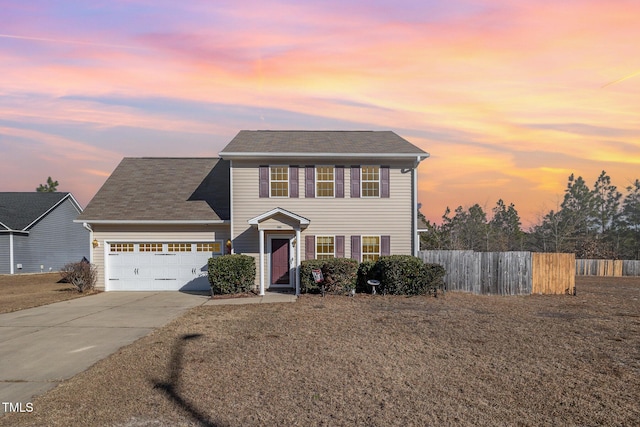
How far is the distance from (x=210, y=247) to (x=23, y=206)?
23454 millimetres

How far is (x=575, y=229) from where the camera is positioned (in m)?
48.9

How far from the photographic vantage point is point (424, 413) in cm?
591

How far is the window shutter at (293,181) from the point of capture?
1938 cm

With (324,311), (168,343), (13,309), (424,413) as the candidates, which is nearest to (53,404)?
(168,343)

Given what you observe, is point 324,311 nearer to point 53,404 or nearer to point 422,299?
point 422,299

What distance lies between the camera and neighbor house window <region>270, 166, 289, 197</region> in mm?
19391

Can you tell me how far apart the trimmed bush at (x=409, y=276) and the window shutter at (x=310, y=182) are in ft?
13.3

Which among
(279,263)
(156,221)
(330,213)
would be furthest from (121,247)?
→ (330,213)

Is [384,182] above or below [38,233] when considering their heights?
above

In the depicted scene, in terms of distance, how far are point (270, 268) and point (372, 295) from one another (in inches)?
170

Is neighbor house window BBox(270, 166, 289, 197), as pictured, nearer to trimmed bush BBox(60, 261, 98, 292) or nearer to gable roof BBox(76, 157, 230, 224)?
gable roof BBox(76, 157, 230, 224)

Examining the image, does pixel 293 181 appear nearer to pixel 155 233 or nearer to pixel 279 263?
pixel 279 263

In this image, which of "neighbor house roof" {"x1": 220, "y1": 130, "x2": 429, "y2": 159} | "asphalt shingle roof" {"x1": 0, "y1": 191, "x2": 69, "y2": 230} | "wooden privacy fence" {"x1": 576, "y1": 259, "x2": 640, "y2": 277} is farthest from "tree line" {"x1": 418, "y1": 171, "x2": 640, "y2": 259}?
"asphalt shingle roof" {"x1": 0, "y1": 191, "x2": 69, "y2": 230}

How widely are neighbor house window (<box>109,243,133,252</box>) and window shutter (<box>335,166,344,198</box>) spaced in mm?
8887
